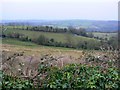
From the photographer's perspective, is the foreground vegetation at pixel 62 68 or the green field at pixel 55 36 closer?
the foreground vegetation at pixel 62 68

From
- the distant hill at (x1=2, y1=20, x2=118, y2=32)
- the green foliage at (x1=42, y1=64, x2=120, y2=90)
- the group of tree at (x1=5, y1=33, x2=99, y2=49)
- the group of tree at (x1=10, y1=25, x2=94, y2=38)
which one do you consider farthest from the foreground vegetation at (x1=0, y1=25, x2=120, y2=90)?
the group of tree at (x1=10, y1=25, x2=94, y2=38)

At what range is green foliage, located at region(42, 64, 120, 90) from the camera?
4637 millimetres

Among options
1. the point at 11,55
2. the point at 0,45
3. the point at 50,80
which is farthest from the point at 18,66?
the point at 0,45

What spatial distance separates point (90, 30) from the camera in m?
6.95

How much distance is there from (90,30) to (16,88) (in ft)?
9.66

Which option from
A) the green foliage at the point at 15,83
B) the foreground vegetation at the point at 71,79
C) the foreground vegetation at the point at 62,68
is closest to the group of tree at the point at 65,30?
the foreground vegetation at the point at 62,68

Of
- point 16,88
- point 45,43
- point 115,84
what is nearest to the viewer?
point 16,88

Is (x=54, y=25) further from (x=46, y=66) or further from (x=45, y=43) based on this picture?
(x=46, y=66)

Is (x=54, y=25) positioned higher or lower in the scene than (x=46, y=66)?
higher

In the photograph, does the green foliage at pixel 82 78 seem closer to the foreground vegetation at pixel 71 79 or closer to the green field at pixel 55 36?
the foreground vegetation at pixel 71 79

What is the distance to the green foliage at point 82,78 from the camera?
4637 millimetres

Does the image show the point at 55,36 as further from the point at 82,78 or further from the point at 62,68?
the point at 82,78

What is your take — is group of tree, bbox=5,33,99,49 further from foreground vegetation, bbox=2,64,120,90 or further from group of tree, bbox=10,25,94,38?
foreground vegetation, bbox=2,64,120,90

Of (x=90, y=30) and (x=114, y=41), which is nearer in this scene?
(x=114, y=41)
